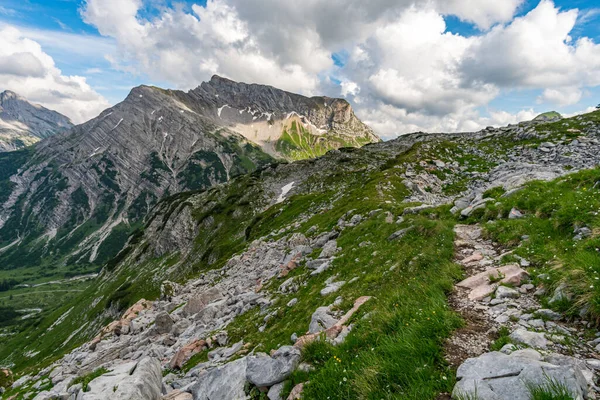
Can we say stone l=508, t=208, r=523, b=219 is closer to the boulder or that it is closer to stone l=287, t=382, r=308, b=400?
the boulder

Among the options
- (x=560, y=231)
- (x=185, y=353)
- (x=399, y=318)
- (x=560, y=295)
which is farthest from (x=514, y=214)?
(x=185, y=353)

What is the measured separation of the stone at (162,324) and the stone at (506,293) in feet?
81.5

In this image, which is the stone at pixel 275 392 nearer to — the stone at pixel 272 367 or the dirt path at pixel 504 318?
the stone at pixel 272 367

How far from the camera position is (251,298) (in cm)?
2342

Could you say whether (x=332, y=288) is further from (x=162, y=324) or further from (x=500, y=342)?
(x=162, y=324)

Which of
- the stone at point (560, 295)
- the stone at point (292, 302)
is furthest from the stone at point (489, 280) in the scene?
the stone at point (292, 302)

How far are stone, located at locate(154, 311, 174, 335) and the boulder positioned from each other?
25.4 metres

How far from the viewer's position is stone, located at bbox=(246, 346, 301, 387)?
8.20 metres

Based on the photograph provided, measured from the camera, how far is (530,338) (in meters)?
6.55

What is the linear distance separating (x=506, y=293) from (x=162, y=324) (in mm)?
25684

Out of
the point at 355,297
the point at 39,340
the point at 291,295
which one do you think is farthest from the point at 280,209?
the point at 39,340

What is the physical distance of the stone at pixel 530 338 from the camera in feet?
21.0

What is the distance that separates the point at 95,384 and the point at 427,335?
1118 centimetres

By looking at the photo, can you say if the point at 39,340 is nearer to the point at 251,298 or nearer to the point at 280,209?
the point at 280,209
